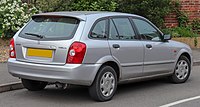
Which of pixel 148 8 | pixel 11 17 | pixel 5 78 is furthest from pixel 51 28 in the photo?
pixel 148 8

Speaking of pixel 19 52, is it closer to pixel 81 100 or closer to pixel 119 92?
pixel 81 100

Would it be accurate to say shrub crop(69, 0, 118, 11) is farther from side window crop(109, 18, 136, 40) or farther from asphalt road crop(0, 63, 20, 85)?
side window crop(109, 18, 136, 40)

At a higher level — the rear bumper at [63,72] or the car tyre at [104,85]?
the rear bumper at [63,72]

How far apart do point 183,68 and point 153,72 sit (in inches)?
47.5

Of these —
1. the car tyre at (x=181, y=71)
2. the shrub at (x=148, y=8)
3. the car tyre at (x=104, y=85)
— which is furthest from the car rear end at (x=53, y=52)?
the shrub at (x=148, y=8)

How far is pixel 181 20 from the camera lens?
655 inches

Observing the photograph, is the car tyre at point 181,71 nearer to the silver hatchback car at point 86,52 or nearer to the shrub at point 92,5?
the silver hatchback car at point 86,52

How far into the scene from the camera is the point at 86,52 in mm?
7109

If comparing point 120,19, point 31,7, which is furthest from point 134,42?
point 31,7

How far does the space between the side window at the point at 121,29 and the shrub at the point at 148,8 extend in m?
6.34

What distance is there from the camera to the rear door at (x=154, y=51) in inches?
332

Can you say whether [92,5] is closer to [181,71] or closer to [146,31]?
[181,71]

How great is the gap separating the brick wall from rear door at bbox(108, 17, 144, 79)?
334 inches

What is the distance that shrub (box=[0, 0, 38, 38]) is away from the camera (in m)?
13.1
